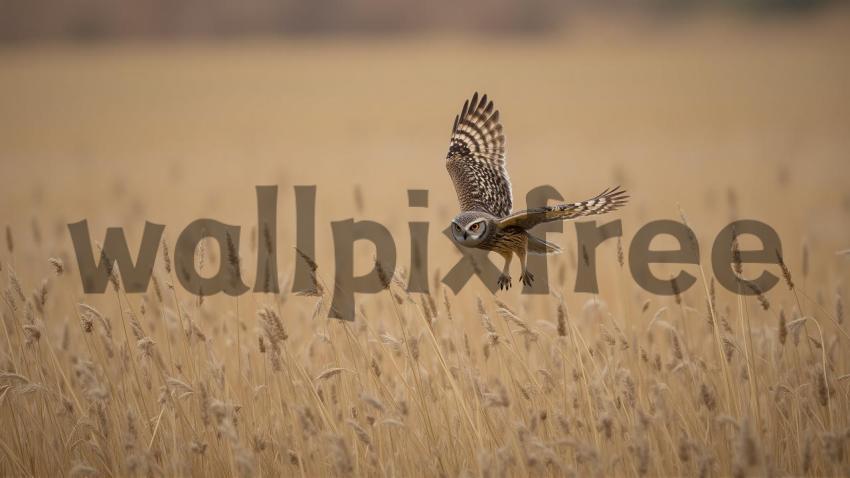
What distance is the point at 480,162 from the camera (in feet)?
19.3

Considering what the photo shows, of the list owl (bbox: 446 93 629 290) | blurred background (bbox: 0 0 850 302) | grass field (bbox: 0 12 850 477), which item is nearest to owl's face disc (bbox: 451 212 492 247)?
owl (bbox: 446 93 629 290)

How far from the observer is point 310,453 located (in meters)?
4.54

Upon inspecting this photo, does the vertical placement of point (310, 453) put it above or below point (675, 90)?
below

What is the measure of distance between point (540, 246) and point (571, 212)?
0.46 meters

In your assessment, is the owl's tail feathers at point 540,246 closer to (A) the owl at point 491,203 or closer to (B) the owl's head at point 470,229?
(A) the owl at point 491,203

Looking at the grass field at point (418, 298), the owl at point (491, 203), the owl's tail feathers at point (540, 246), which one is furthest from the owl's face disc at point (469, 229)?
the owl's tail feathers at point (540, 246)

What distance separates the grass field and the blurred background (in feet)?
0.51

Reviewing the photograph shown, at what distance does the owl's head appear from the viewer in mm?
4355

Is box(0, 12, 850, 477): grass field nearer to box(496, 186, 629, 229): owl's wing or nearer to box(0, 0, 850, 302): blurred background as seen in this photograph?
box(0, 0, 850, 302): blurred background

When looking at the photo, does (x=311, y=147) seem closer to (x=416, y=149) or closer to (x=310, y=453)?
(x=416, y=149)

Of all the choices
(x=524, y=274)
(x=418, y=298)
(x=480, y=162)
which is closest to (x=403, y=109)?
(x=418, y=298)

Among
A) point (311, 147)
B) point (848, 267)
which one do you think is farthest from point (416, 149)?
point (848, 267)

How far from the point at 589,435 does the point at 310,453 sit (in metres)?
1.37

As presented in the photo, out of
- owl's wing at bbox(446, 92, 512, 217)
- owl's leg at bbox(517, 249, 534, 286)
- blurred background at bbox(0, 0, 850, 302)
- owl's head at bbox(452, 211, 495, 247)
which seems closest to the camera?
owl's head at bbox(452, 211, 495, 247)
